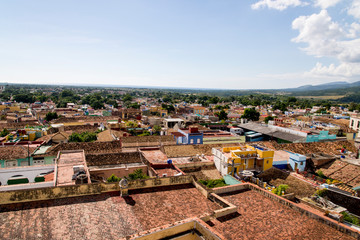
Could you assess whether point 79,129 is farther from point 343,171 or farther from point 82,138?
point 343,171

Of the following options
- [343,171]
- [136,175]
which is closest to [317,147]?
[343,171]

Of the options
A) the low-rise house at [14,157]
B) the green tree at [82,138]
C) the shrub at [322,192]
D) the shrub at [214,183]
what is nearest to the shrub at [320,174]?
the shrub at [322,192]

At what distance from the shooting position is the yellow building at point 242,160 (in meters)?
20.7

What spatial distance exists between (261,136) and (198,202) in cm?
3376

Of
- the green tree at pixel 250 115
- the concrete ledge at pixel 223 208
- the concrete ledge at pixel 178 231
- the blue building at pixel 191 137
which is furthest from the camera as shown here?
the green tree at pixel 250 115

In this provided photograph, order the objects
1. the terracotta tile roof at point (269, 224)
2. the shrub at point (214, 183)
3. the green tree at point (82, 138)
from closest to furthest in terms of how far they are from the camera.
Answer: the terracotta tile roof at point (269, 224)
the shrub at point (214, 183)
the green tree at point (82, 138)

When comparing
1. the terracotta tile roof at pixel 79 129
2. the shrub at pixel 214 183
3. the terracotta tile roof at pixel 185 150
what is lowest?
the terracotta tile roof at pixel 79 129

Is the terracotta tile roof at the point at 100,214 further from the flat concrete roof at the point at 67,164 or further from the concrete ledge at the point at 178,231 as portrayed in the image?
the flat concrete roof at the point at 67,164

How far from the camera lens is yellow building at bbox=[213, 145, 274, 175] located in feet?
67.8

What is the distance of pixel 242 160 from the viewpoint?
21156 millimetres

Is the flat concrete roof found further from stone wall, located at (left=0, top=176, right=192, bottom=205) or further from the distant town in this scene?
stone wall, located at (left=0, top=176, right=192, bottom=205)

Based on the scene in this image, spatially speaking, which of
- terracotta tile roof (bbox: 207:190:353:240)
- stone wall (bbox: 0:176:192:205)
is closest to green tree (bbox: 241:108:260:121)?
terracotta tile roof (bbox: 207:190:353:240)

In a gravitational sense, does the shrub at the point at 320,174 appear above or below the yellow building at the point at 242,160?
below

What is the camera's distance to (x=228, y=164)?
20391mm
